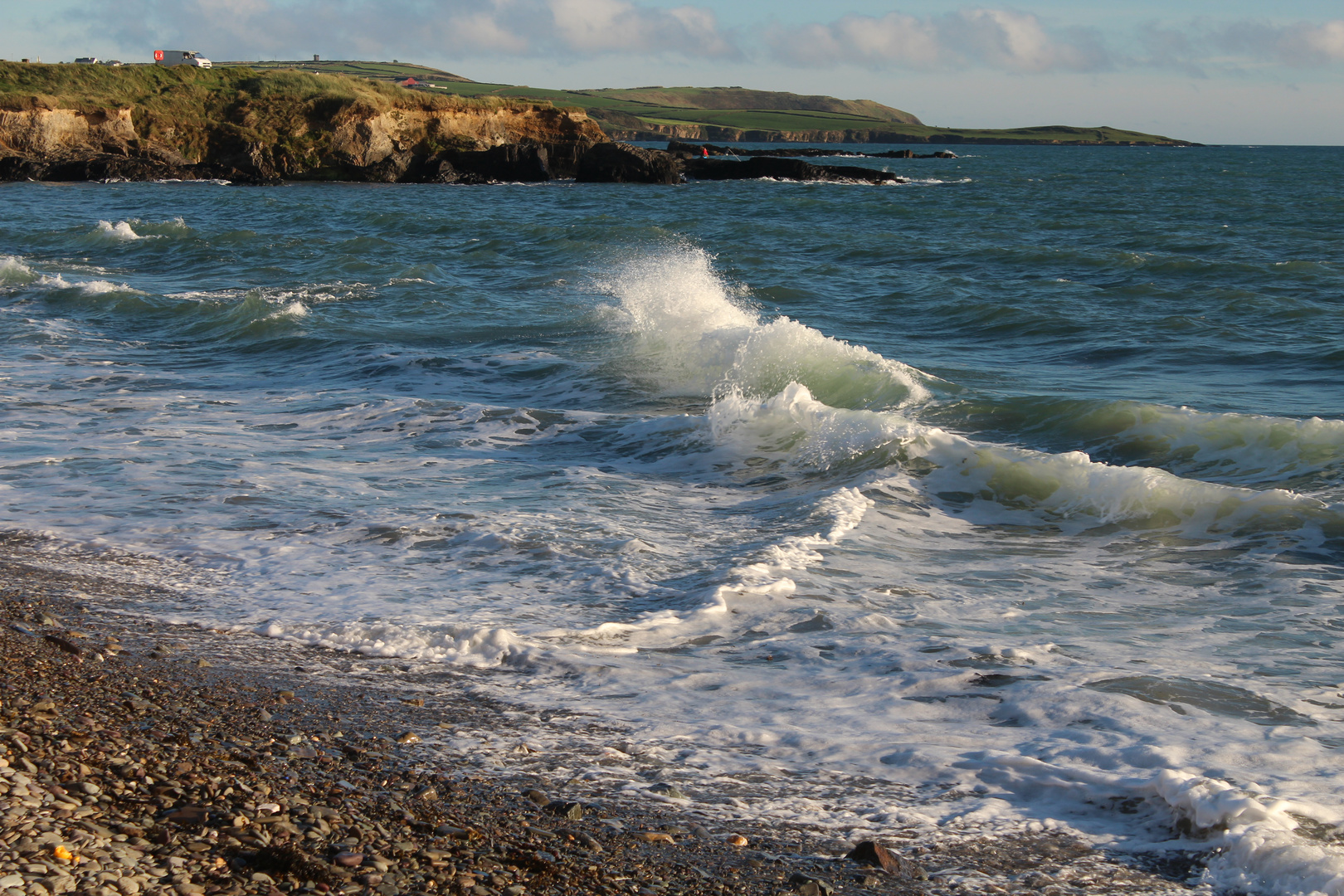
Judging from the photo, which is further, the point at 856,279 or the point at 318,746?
the point at 856,279

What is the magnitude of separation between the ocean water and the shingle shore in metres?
0.29

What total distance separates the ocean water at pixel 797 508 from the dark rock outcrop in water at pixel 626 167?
33.2 metres

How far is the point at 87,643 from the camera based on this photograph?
168 inches

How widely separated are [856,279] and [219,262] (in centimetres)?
1274

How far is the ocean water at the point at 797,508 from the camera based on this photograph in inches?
151

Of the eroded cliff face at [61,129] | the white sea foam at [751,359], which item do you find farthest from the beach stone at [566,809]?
the eroded cliff face at [61,129]

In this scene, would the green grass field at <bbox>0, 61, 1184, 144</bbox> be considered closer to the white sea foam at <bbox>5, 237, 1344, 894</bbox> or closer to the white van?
the white van

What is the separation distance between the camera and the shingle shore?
8.95 feet

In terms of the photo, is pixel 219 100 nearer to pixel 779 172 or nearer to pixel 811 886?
pixel 779 172

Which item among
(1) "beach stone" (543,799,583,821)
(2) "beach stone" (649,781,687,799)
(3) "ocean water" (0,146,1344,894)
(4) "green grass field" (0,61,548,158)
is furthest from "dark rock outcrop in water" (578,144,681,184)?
(1) "beach stone" (543,799,583,821)

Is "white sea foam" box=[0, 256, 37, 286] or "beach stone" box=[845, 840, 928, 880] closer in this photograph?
"beach stone" box=[845, 840, 928, 880]

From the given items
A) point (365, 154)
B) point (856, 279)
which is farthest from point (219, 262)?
point (365, 154)

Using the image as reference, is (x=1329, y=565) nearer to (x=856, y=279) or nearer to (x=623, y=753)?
(x=623, y=753)

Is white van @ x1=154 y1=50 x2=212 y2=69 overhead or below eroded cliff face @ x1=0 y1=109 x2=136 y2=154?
overhead
